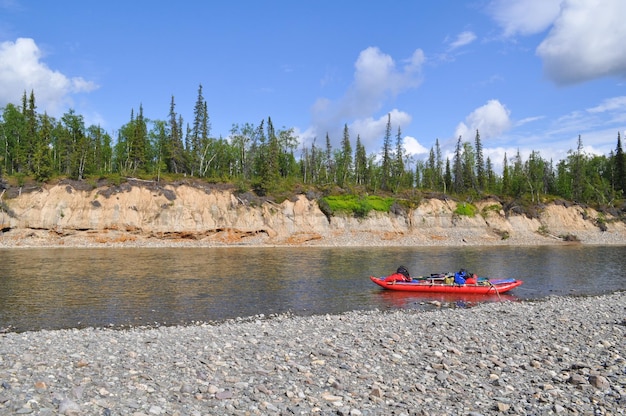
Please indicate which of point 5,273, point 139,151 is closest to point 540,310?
point 5,273

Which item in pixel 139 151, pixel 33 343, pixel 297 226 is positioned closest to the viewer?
pixel 33 343

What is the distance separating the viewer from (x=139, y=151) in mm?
77062

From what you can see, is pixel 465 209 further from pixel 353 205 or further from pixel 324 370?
pixel 324 370

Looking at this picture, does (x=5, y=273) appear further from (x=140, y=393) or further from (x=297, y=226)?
(x=297, y=226)

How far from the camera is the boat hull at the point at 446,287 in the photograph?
2566 centimetres

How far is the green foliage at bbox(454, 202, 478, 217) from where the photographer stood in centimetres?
7531

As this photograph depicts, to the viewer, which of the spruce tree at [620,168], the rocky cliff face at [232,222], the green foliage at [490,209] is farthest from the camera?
the spruce tree at [620,168]

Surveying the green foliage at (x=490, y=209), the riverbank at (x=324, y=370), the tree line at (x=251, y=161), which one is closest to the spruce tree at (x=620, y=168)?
the tree line at (x=251, y=161)

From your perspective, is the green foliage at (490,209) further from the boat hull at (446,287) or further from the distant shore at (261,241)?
the boat hull at (446,287)

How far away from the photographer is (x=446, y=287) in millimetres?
25891

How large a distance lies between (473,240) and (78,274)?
59243 millimetres

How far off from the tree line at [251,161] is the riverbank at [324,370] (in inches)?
2247

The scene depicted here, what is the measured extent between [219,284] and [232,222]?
37.4 meters

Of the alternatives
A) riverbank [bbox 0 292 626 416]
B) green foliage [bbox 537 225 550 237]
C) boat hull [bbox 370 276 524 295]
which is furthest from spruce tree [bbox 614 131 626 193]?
riverbank [bbox 0 292 626 416]
